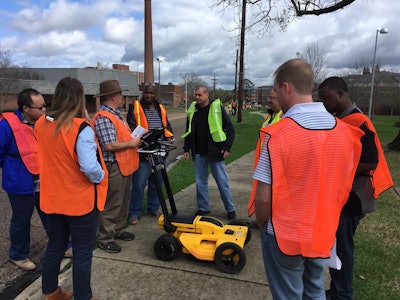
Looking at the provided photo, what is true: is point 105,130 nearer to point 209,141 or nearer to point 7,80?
point 209,141

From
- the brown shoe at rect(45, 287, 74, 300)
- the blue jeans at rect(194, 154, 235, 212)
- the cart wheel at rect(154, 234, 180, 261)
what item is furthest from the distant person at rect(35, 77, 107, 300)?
the blue jeans at rect(194, 154, 235, 212)

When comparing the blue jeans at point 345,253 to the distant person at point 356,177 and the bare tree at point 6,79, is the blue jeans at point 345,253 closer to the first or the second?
the distant person at point 356,177

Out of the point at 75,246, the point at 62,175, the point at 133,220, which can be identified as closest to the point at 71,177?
the point at 62,175

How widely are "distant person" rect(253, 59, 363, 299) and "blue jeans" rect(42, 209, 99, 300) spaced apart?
1496 mm

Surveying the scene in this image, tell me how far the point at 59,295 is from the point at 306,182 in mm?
2394

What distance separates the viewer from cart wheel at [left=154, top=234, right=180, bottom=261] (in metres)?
3.71

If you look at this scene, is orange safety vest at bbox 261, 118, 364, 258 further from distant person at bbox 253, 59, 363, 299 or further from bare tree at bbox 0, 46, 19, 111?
bare tree at bbox 0, 46, 19, 111

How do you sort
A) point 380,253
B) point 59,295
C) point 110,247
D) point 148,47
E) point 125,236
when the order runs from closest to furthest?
1. point 59,295
2. point 110,247
3. point 380,253
4. point 125,236
5. point 148,47

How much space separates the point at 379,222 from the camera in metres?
5.27

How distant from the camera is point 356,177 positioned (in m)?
2.67

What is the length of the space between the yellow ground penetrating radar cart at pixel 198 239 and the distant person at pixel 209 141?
44.8 inches

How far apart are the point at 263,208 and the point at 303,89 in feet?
2.24

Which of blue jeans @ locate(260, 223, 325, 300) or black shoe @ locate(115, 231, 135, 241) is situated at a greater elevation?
blue jeans @ locate(260, 223, 325, 300)

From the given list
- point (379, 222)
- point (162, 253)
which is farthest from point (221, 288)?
point (379, 222)
